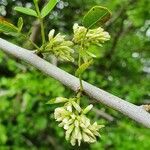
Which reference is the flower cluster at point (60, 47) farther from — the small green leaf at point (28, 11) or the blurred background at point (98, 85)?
the blurred background at point (98, 85)

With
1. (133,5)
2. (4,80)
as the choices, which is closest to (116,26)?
(133,5)

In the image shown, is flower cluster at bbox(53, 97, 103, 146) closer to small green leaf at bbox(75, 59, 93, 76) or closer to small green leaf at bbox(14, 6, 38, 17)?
small green leaf at bbox(75, 59, 93, 76)

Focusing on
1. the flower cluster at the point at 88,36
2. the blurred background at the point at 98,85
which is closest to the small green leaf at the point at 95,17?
the flower cluster at the point at 88,36

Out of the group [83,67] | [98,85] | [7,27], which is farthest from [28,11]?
[98,85]

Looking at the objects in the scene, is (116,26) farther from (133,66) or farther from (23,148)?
(23,148)

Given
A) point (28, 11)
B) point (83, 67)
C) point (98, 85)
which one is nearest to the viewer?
point (83, 67)

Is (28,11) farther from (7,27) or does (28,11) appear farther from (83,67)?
(83,67)
